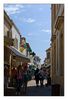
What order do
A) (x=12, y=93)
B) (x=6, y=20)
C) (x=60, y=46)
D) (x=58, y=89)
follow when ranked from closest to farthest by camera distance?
(x=58, y=89)
(x=12, y=93)
(x=60, y=46)
(x=6, y=20)

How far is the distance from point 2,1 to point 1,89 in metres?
2.86

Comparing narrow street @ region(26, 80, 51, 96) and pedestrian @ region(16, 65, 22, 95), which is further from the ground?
pedestrian @ region(16, 65, 22, 95)

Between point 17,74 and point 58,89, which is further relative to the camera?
point 17,74

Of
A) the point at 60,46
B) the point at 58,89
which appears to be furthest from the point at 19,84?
the point at 60,46

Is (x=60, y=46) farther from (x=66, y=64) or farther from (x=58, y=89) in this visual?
(x=66, y=64)

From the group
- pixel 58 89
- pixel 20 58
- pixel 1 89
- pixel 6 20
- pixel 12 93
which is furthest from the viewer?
pixel 6 20

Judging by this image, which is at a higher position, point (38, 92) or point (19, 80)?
point (19, 80)

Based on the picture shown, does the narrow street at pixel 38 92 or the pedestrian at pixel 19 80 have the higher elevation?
the pedestrian at pixel 19 80

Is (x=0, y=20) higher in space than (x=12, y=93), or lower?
higher

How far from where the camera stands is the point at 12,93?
1541 centimetres

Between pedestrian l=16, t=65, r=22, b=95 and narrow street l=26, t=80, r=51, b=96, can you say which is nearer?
pedestrian l=16, t=65, r=22, b=95

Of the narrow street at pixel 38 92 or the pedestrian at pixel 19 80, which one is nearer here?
the pedestrian at pixel 19 80

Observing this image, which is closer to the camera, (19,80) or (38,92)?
(19,80)

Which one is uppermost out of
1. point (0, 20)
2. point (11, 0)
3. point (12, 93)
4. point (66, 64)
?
point (11, 0)
